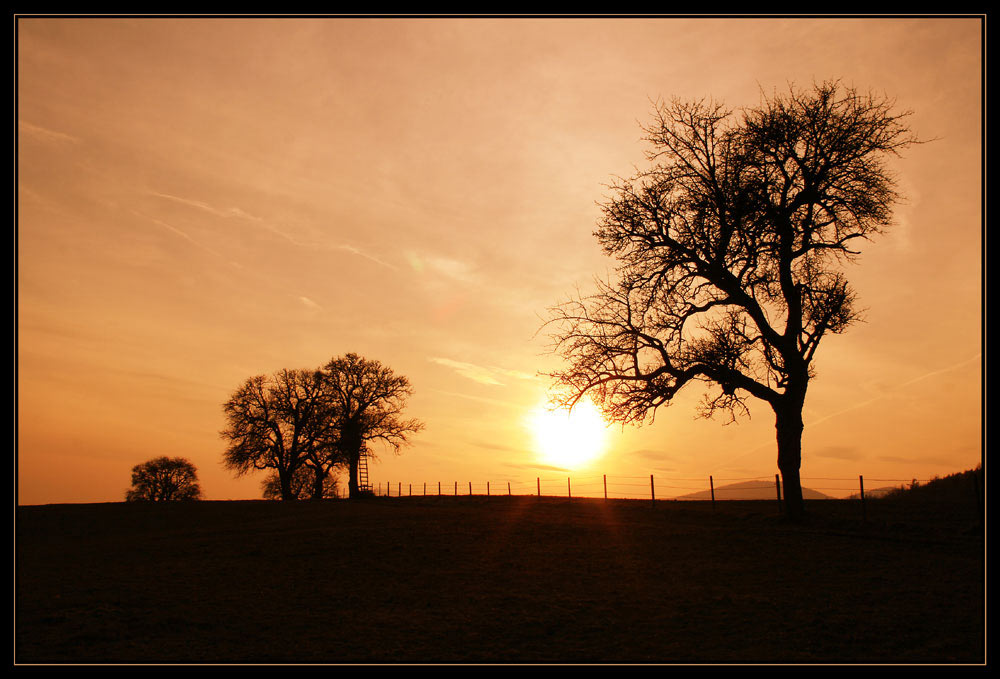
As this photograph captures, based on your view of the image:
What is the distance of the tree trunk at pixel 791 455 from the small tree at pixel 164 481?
70149mm

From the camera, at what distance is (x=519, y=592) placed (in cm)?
1362

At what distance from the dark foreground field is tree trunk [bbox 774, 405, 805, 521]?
0.97 m

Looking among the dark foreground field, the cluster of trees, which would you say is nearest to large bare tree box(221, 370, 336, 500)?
the cluster of trees

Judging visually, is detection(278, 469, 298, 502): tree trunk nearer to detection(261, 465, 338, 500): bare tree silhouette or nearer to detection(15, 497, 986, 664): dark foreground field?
detection(261, 465, 338, 500): bare tree silhouette

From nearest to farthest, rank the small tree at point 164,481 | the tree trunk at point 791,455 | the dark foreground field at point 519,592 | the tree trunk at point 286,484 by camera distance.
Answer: the dark foreground field at point 519,592 → the tree trunk at point 791,455 → the tree trunk at point 286,484 → the small tree at point 164,481

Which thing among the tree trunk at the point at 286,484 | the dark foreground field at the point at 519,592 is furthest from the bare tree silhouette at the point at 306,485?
the dark foreground field at the point at 519,592

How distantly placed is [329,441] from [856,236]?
4873 centimetres

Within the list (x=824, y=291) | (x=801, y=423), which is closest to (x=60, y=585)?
(x=801, y=423)

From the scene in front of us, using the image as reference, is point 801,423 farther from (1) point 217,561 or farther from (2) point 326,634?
(1) point 217,561

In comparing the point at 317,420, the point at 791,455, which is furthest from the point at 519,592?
the point at 317,420

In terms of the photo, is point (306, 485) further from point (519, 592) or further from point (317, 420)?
point (519, 592)

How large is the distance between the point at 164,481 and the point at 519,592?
241 ft

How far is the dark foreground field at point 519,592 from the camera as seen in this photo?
32.3ft

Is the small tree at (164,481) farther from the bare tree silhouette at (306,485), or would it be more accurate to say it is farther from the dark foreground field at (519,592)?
the dark foreground field at (519,592)
